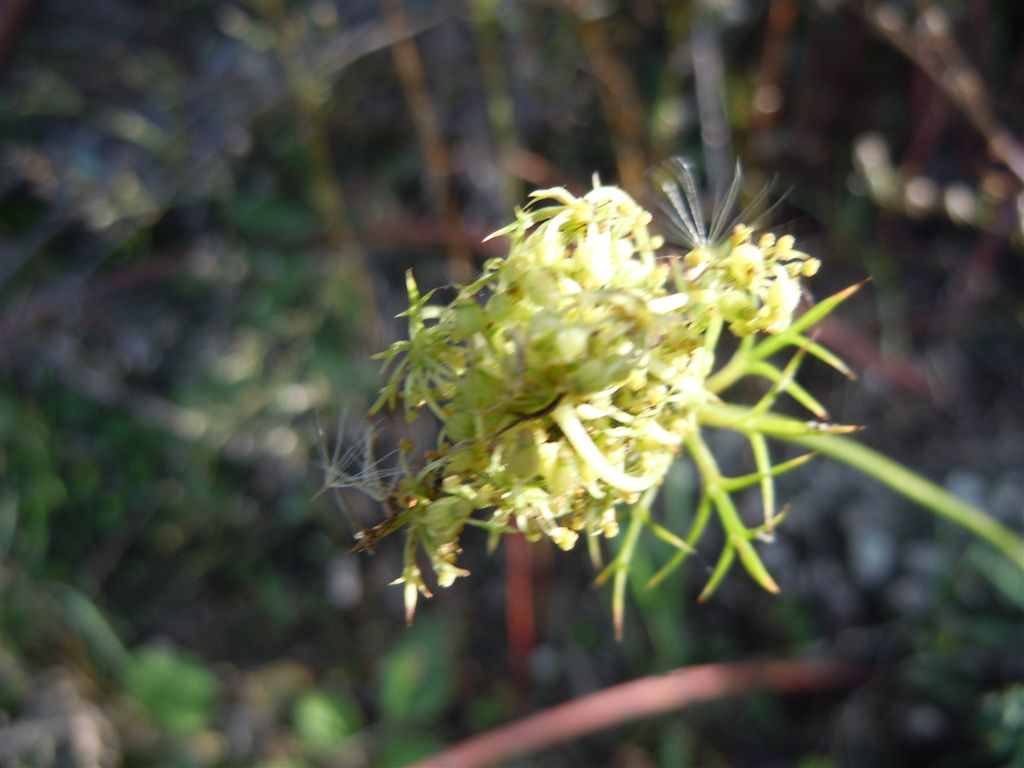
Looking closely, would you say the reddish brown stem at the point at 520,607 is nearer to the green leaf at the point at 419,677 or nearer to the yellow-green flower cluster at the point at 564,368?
the green leaf at the point at 419,677

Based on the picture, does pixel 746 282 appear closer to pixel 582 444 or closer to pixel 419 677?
pixel 582 444

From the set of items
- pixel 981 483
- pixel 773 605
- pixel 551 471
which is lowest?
pixel 773 605

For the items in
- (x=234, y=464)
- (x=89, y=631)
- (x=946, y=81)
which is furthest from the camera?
(x=234, y=464)

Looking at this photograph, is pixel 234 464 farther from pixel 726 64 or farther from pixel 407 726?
pixel 726 64

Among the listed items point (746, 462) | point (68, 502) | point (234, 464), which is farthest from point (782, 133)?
point (68, 502)

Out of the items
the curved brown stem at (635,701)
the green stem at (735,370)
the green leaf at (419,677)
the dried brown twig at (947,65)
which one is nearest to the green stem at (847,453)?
the green stem at (735,370)

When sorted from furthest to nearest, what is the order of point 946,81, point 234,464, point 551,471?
point 234,464, point 946,81, point 551,471

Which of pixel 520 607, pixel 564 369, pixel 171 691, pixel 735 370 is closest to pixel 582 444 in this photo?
pixel 564 369

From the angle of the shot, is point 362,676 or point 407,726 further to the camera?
point 362,676
